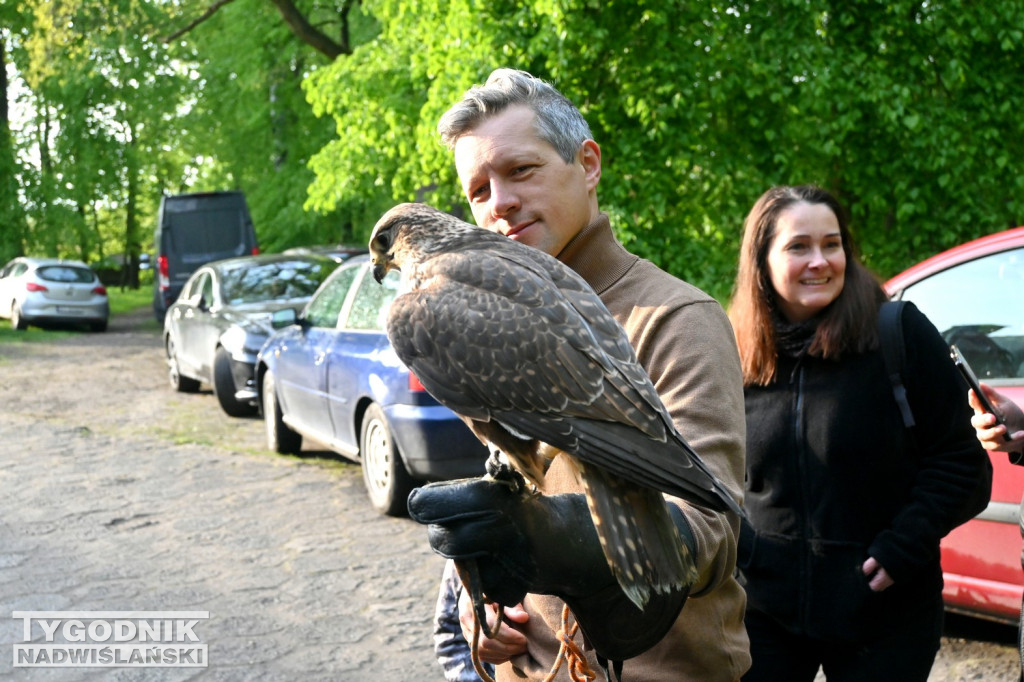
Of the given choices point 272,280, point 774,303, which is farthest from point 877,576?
point 272,280

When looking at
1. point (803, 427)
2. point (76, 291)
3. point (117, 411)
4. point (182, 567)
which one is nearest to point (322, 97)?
point (117, 411)

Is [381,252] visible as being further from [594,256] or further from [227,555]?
[227,555]

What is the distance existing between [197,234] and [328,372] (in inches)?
669

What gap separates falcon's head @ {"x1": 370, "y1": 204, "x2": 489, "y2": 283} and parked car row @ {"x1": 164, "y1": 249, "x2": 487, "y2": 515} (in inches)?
179

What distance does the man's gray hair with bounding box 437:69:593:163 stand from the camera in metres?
2.37

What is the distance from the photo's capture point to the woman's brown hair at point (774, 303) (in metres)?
3.28

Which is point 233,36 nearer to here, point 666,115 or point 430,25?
point 430,25

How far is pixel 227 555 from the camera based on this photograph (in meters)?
7.16

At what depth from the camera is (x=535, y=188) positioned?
7.68 feet

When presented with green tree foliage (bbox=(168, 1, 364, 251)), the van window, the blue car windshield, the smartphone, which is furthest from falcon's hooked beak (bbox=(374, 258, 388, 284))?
the van window

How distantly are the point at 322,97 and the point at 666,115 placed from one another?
19.3ft

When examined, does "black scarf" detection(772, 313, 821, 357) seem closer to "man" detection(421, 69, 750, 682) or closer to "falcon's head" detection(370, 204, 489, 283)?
"man" detection(421, 69, 750, 682)

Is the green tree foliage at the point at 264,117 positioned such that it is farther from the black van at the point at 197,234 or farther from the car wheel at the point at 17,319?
the car wheel at the point at 17,319

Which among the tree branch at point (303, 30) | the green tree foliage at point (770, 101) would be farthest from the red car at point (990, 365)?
the tree branch at point (303, 30)
